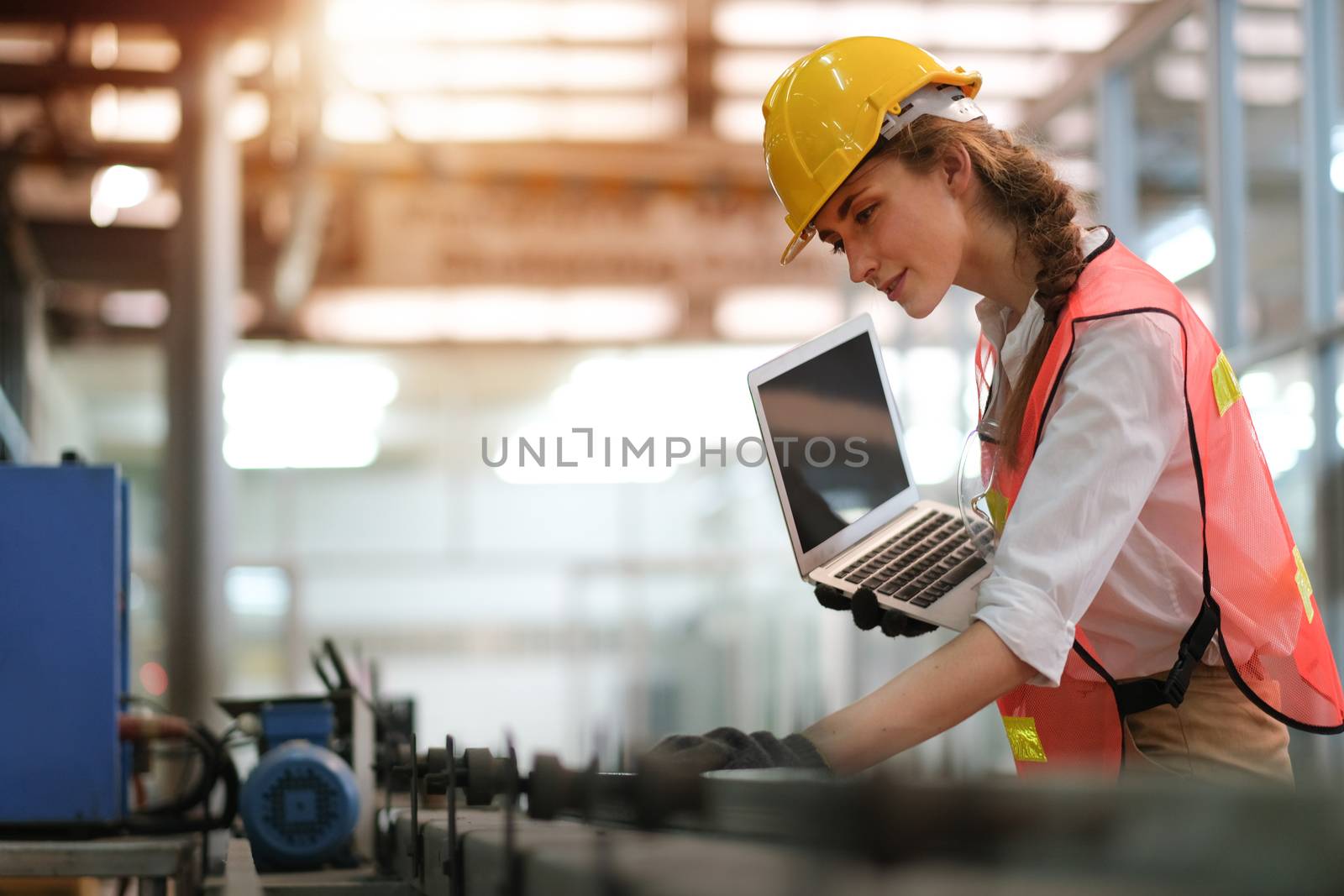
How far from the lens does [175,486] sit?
478 cm

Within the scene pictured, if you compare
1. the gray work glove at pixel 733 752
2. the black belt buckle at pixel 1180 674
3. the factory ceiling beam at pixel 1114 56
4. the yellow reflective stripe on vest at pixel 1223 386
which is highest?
the factory ceiling beam at pixel 1114 56

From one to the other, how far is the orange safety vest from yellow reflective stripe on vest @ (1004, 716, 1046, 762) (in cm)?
13

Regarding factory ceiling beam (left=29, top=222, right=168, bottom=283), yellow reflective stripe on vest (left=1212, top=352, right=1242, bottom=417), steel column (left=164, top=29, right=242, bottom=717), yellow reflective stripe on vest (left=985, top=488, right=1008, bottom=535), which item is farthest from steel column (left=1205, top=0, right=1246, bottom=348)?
factory ceiling beam (left=29, top=222, right=168, bottom=283)

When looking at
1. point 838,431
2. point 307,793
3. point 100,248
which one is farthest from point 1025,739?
point 100,248

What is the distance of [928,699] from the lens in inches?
40.6

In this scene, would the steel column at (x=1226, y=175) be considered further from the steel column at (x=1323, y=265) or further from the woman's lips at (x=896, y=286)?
the woman's lips at (x=896, y=286)

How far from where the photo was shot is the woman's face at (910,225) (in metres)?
1.26

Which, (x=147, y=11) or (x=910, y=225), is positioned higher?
(x=147, y=11)

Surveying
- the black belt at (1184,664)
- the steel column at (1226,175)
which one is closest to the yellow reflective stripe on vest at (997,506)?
the black belt at (1184,664)

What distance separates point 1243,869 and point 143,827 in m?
1.76

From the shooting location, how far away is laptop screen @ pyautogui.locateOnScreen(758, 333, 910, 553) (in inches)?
71.0

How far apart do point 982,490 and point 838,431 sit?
51cm

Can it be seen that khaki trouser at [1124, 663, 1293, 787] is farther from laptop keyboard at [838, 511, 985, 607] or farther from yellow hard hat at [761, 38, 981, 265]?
yellow hard hat at [761, 38, 981, 265]

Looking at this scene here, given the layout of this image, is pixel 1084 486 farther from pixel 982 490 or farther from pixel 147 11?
pixel 147 11
